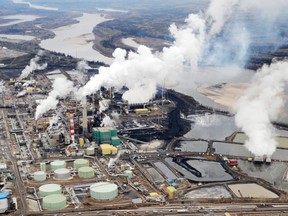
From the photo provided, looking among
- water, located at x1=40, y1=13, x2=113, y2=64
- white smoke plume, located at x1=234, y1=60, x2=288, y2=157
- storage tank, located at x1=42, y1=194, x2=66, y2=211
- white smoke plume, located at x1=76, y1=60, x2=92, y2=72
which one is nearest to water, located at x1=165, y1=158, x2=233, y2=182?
white smoke plume, located at x1=234, y1=60, x2=288, y2=157

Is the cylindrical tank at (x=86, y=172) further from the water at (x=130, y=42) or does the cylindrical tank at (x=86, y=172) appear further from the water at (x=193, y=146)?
the water at (x=130, y=42)

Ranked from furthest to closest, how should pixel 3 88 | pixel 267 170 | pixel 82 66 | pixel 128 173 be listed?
pixel 82 66, pixel 3 88, pixel 267 170, pixel 128 173

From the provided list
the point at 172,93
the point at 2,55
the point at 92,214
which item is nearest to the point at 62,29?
the point at 2,55

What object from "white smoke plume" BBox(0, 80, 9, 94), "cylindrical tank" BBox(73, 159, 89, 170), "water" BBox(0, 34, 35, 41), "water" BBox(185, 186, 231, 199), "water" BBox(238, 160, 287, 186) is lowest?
"water" BBox(238, 160, 287, 186)

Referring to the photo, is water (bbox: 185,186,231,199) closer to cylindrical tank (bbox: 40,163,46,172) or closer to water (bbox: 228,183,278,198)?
water (bbox: 228,183,278,198)

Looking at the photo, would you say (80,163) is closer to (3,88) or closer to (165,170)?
(165,170)

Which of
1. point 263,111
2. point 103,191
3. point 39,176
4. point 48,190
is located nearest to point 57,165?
point 39,176

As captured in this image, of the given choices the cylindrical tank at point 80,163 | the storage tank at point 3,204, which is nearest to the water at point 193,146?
the cylindrical tank at point 80,163
